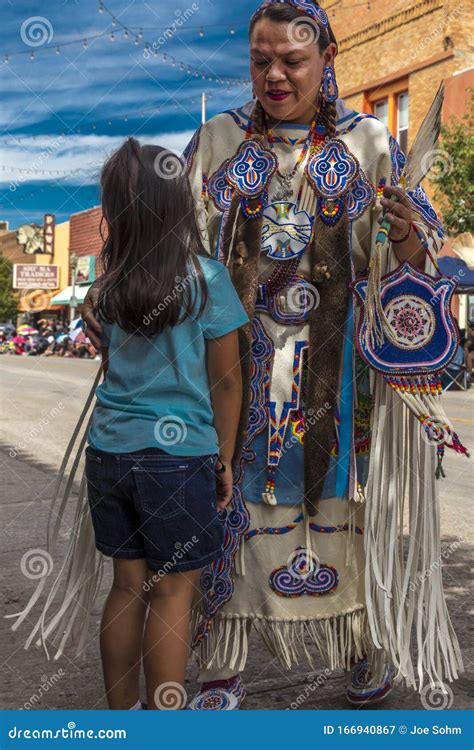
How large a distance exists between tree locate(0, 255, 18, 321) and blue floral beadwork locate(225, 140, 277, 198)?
2539 inches

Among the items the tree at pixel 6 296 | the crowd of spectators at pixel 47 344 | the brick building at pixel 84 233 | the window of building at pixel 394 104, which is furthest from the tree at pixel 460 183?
the tree at pixel 6 296

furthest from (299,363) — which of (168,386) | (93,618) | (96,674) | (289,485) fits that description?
(93,618)

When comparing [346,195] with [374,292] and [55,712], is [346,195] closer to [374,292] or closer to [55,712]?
[374,292]

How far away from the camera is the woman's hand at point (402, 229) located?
2.57 metres

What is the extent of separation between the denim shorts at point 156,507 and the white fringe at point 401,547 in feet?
1.89

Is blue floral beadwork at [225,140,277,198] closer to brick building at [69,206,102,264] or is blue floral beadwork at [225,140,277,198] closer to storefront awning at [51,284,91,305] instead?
brick building at [69,206,102,264]

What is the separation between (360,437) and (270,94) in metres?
1.01

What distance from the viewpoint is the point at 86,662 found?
3.28 m

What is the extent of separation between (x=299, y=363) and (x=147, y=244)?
0.63 m

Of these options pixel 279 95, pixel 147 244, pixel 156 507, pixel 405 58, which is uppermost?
pixel 405 58

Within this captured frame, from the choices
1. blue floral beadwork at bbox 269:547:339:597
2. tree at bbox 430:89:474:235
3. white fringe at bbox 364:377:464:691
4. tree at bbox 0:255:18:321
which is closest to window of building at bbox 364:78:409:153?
tree at bbox 430:89:474:235

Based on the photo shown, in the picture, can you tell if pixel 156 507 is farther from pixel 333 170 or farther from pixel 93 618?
pixel 93 618

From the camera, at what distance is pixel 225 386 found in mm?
2348

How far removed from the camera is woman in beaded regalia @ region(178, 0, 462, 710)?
8.74ft
